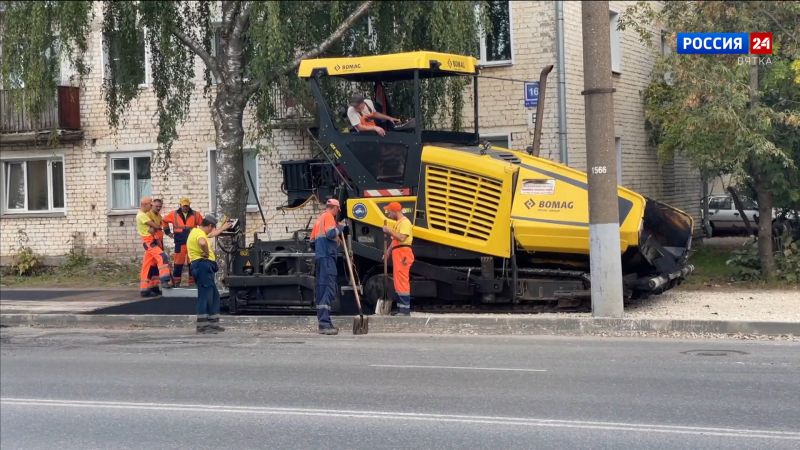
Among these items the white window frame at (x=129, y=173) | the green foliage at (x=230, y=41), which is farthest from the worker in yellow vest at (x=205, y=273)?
the white window frame at (x=129, y=173)

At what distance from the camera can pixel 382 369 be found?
10.4 metres

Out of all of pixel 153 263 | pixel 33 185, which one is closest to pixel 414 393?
pixel 153 263

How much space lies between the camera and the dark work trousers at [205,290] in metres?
13.9

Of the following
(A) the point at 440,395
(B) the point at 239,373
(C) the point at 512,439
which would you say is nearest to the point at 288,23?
(B) the point at 239,373

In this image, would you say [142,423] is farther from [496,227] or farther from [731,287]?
[731,287]

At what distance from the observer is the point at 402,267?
13.9 m

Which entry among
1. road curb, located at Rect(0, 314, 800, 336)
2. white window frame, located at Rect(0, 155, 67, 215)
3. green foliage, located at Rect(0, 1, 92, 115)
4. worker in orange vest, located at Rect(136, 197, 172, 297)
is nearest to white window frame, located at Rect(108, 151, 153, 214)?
white window frame, located at Rect(0, 155, 67, 215)

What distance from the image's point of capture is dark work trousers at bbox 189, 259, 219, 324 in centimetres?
1389

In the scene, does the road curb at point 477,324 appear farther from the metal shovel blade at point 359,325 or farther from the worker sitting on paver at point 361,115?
the worker sitting on paver at point 361,115

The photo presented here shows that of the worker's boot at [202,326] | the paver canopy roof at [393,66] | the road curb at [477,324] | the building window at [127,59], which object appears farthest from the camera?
the building window at [127,59]

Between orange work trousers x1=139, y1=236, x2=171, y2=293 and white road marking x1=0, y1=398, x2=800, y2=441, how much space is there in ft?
28.6

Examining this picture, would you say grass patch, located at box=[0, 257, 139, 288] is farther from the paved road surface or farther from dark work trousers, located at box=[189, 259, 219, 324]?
the paved road surface

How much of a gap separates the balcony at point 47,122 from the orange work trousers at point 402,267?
13541 millimetres

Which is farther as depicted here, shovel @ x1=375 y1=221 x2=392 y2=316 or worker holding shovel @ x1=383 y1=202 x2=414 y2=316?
shovel @ x1=375 y1=221 x2=392 y2=316
